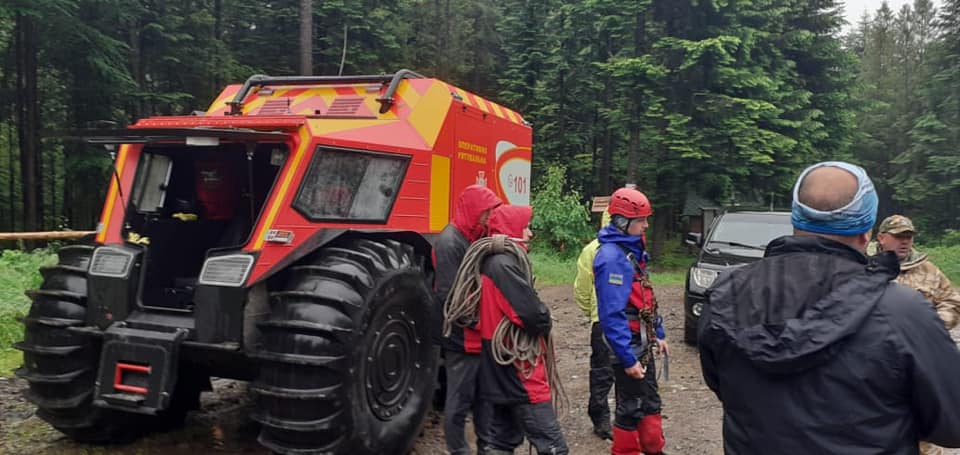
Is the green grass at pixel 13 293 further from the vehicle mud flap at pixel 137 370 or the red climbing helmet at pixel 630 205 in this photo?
the red climbing helmet at pixel 630 205

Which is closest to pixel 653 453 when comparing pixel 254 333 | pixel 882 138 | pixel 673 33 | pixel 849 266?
pixel 254 333

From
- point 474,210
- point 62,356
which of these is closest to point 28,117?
point 62,356

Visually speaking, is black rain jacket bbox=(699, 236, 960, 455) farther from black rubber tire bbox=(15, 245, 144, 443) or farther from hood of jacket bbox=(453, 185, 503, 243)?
black rubber tire bbox=(15, 245, 144, 443)

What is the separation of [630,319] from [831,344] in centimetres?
258

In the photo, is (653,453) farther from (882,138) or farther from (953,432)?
(882,138)

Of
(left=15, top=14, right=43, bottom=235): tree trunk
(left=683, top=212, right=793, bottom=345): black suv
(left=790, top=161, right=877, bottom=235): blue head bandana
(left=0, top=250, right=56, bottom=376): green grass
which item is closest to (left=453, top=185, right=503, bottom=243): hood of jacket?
(left=790, top=161, right=877, bottom=235): blue head bandana

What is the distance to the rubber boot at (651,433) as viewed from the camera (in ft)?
Answer: 14.8

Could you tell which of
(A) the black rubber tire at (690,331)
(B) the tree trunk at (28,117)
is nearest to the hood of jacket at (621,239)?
(A) the black rubber tire at (690,331)

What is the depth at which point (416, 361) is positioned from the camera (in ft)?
16.5

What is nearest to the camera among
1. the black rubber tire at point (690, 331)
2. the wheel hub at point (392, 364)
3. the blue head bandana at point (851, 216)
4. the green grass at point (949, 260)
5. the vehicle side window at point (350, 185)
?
the blue head bandana at point (851, 216)

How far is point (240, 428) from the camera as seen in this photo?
5570 millimetres

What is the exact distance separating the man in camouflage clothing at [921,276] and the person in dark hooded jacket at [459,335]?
2451 mm

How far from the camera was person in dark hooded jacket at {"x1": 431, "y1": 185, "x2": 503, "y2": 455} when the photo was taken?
417 cm

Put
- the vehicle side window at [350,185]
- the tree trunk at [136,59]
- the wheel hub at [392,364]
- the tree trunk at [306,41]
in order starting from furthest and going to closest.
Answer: the tree trunk at [136,59] < the tree trunk at [306,41] < the vehicle side window at [350,185] < the wheel hub at [392,364]
